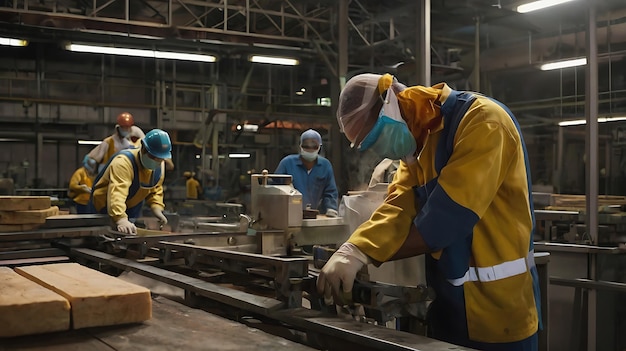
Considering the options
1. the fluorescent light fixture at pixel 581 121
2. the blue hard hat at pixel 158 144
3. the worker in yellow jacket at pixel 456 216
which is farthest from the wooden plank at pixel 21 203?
the fluorescent light fixture at pixel 581 121

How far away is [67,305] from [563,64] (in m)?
7.32

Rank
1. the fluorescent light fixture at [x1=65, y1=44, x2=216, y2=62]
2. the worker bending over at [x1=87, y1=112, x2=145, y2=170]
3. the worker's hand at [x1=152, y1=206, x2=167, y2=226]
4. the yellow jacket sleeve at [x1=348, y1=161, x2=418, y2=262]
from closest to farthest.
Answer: the yellow jacket sleeve at [x1=348, y1=161, x2=418, y2=262], the worker's hand at [x1=152, y1=206, x2=167, y2=226], the worker bending over at [x1=87, y1=112, x2=145, y2=170], the fluorescent light fixture at [x1=65, y1=44, x2=216, y2=62]

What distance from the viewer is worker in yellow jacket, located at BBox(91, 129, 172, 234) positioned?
4.00 metres

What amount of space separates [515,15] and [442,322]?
7.11 meters

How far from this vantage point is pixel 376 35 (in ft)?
30.3

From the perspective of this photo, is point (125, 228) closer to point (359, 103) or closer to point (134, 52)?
point (359, 103)

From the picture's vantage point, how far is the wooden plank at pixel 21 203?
2.79 meters

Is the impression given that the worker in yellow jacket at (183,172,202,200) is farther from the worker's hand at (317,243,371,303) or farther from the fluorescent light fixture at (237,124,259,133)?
the worker's hand at (317,243,371,303)

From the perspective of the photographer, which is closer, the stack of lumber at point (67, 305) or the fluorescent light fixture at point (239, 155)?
the stack of lumber at point (67, 305)

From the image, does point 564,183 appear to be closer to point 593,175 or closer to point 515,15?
point 515,15

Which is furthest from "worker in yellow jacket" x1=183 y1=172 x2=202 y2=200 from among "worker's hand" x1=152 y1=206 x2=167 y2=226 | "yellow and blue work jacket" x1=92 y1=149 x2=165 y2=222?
"worker's hand" x1=152 y1=206 x2=167 y2=226

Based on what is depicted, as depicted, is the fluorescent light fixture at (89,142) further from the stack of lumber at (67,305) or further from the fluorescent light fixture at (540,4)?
the stack of lumber at (67,305)

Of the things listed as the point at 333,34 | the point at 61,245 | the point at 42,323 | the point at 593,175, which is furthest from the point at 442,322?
the point at 333,34

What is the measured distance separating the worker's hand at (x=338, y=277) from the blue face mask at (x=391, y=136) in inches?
15.4
